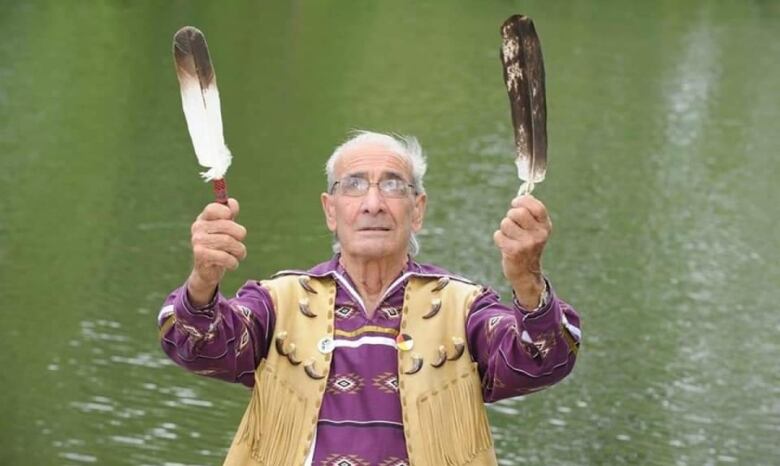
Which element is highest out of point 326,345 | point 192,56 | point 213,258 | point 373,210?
point 192,56

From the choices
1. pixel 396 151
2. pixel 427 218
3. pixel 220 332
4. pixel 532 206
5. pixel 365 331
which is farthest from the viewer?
pixel 427 218

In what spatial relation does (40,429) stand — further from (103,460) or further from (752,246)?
(752,246)

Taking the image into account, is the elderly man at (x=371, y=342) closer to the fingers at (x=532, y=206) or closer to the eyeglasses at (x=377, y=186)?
the eyeglasses at (x=377, y=186)

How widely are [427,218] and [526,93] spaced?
48.8ft

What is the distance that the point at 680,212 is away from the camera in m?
20.4

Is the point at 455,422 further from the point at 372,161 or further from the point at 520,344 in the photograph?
the point at 372,161

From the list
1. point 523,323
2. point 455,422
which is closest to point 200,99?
point 523,323

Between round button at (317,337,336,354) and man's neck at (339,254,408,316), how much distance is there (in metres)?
0.17

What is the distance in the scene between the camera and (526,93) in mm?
3914

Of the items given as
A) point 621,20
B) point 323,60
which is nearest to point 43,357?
point 323,60

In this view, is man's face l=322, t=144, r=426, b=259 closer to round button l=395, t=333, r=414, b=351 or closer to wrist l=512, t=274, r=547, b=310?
round button l=395, t=333, r=414, b=351

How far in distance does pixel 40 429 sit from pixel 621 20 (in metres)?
41.5

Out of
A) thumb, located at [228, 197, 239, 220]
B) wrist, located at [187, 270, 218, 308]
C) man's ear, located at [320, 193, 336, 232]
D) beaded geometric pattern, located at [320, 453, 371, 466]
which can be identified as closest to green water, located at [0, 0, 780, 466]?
man's ear, located at [320, 193, 336, 232]

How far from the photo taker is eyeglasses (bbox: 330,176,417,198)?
4.43 metres
